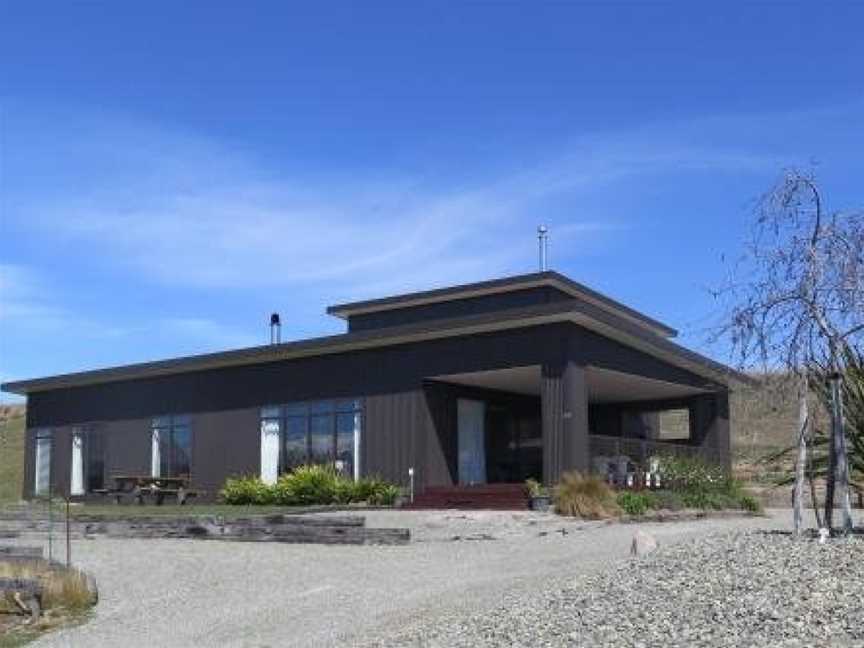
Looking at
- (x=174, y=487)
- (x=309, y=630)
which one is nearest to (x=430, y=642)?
(x=309, y=630)

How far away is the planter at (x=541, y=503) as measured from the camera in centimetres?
2183

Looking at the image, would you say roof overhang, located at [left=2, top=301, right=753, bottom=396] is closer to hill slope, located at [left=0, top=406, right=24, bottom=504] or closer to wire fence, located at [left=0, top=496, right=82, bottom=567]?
hill slope, located at [left=0, top=406, right=24, bottom=504]

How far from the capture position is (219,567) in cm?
1529

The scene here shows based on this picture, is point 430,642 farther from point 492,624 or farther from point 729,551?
point 729,551

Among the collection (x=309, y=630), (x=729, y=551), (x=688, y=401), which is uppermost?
(x=688, y=401)

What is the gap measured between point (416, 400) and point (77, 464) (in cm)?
1283

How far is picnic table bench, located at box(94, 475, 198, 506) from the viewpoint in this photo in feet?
95.2

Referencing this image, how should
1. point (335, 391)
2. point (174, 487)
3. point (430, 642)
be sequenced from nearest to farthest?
point (430, 642) < point (335, 391) < point (174, 487)

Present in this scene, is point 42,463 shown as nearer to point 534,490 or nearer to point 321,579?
point 534,490

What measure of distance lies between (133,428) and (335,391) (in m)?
7.62

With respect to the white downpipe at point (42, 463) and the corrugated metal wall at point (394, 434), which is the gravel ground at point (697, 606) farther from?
the white downpipe at point (42, 463)

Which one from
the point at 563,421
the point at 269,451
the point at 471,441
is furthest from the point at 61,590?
the point at 269,451

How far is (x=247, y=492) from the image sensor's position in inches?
1095

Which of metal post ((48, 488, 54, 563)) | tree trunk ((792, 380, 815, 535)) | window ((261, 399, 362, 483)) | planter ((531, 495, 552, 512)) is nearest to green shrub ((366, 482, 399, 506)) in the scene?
window ((261, 399, 362, 483))
